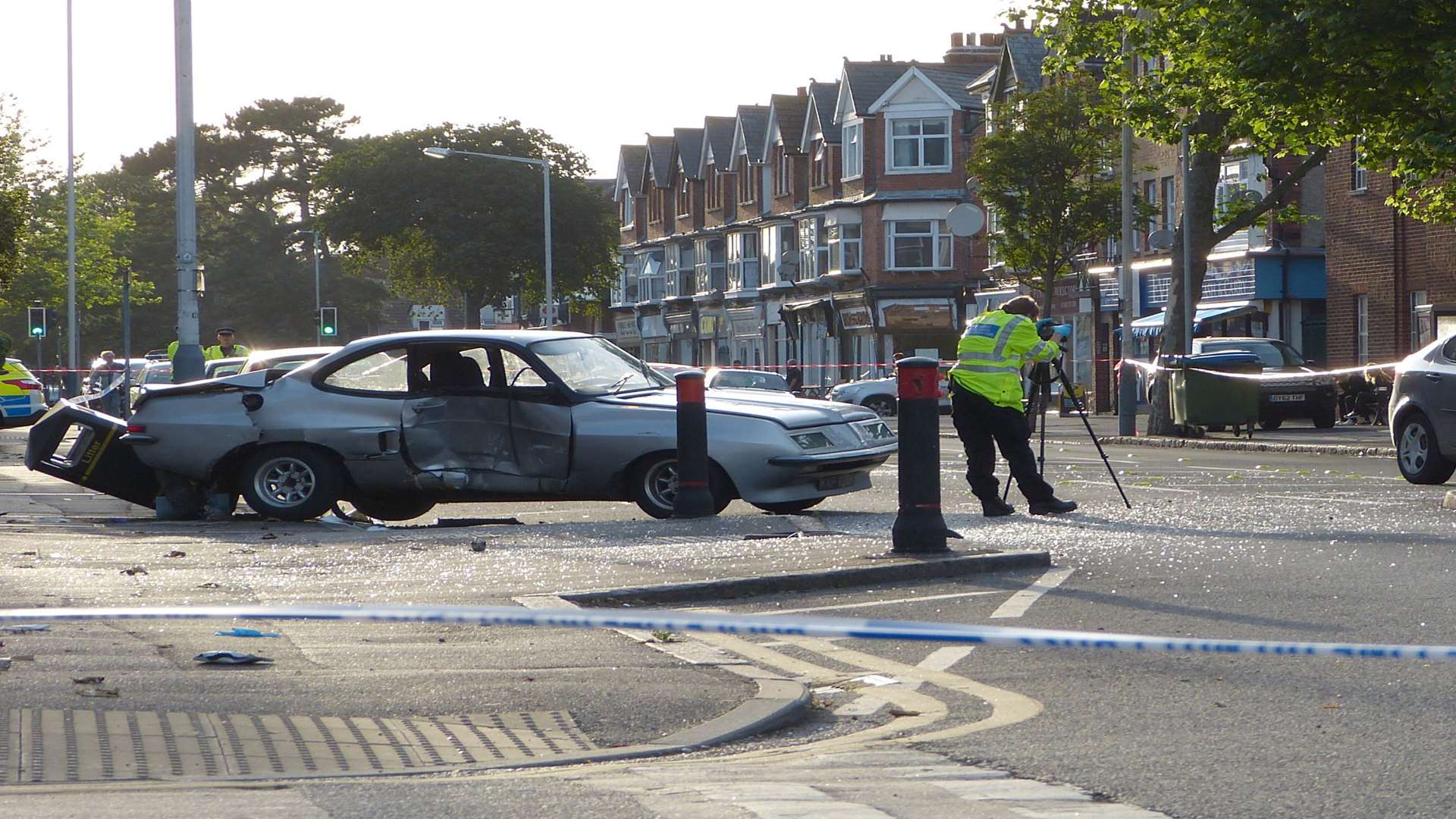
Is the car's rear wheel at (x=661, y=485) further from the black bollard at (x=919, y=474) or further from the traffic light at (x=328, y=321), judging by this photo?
the traffic light at (x=328, y=321)

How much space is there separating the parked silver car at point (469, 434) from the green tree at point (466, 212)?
171 ft

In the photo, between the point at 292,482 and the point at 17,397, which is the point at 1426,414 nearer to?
the point at 292,482

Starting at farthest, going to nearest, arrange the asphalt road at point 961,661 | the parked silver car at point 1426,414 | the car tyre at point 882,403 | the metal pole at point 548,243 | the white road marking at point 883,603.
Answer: the metal pole at point 548,243
the car tyre at point 882,403
the parked silver car at point 1426,414
the white road marking at point 883,603
the asphalt road at point 961,661

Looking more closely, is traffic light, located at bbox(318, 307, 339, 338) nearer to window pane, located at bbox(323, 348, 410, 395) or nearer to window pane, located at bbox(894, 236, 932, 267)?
window pane, located at bbox(894, 236, 932, 267)

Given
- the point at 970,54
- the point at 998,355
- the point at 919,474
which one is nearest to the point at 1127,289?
the point at 998,355

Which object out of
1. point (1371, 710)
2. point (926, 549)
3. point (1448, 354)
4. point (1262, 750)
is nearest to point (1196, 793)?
point (1262, 750)

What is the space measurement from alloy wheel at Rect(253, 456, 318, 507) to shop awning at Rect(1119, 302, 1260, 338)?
32.4 meters

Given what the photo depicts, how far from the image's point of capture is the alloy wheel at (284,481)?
579 inches

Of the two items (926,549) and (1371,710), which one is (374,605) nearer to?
(926,549)

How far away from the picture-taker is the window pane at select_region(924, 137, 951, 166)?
→ 219 ft

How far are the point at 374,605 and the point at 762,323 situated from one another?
68.3 m

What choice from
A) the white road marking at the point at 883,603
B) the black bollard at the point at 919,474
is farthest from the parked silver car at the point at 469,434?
the white road marking at the point at 883,603

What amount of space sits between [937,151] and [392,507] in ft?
173

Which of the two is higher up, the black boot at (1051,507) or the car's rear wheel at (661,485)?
the car's rear wheel at (661,485)
